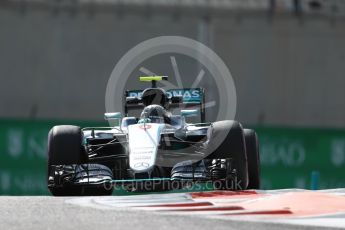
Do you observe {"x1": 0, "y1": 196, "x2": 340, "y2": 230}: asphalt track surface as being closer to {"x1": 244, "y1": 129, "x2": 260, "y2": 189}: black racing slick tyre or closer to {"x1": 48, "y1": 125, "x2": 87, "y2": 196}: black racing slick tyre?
{"x1": 48, "y1": 125, "x2": 87, "y2": 196}: black racing slick tyre

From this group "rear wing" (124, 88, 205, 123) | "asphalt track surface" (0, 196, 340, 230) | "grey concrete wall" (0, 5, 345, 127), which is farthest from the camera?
"grey concrete wall" (0, 5, 345, 127)

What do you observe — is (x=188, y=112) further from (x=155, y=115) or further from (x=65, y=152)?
(x=65, y=152)

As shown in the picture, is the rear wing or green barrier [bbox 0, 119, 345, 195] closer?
the rear wing

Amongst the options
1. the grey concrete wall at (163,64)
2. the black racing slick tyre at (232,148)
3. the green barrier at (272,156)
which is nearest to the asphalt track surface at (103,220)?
the black racing slick tyre at (232,148)

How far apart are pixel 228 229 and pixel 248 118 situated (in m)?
29.1

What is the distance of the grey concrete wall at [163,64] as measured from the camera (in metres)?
35.3

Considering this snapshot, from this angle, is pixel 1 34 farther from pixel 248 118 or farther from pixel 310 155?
pixel 310 155

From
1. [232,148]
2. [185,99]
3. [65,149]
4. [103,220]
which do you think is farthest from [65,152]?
[103,220]

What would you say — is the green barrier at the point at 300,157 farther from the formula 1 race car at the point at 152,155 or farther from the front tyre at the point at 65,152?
the front tyre at the point at 65,152

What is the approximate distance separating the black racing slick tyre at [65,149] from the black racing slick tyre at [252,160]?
2152mm

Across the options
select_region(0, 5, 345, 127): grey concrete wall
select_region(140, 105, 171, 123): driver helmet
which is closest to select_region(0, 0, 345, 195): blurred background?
select_region(0, 5, 345, 127): grey concrete wall

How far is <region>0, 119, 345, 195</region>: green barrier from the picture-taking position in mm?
21594

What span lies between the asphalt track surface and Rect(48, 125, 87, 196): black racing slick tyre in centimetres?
296

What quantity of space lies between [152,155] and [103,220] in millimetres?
3888
